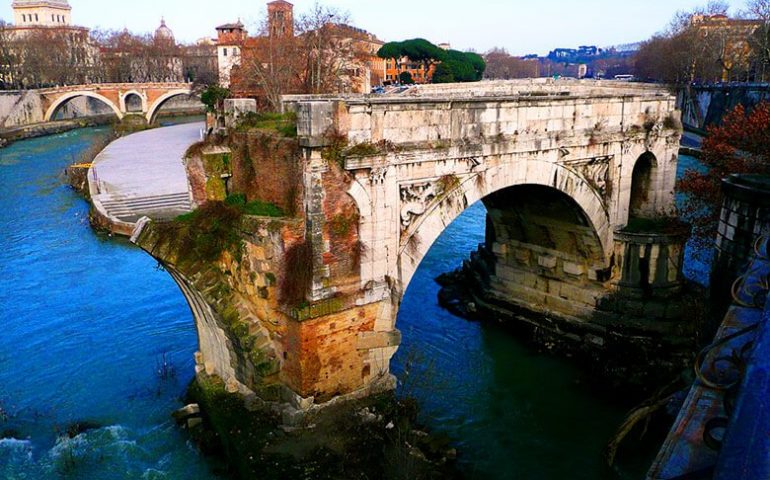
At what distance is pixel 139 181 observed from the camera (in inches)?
986

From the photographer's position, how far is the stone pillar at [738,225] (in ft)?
26.1

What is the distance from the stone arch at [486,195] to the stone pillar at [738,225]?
2678mm

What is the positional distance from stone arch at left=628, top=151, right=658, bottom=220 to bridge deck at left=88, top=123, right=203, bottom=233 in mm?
10578

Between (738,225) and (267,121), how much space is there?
20.3ft

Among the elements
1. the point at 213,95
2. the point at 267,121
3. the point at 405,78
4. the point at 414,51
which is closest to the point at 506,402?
the point at 267,121

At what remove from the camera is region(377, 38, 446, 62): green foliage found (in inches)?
2064

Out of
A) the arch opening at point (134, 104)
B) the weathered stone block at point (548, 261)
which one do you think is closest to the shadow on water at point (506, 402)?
the weathered stone block at point (548, 261)

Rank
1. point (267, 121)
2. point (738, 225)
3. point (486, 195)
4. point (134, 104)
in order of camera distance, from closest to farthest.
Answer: point (738, 225), point (267, 121), point (486, 195), point (134, 104)

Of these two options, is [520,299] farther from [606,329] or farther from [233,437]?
[233,437]

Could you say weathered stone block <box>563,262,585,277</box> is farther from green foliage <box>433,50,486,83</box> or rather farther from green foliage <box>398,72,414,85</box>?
green foliage <box>398,72,414,85</box>

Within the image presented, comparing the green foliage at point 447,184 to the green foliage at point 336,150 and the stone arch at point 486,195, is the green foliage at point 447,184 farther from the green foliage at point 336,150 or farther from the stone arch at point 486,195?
the green foliage at point 336,150

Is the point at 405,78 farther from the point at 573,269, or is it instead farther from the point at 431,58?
the point at 573,269

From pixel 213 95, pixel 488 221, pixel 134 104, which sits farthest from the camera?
pixel 134 104

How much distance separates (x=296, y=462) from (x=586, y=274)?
706 cm
